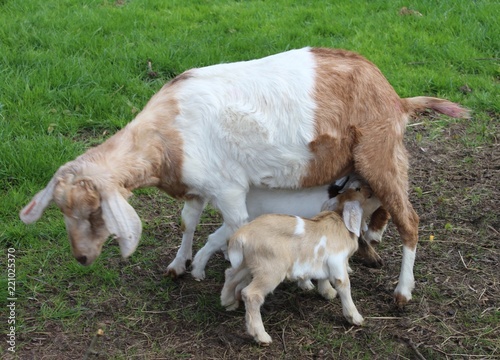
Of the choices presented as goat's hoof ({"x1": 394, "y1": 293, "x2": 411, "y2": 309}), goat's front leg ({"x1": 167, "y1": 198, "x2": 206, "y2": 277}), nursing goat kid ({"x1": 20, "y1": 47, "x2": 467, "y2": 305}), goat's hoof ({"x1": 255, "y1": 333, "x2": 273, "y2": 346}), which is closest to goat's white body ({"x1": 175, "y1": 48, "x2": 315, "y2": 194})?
nursing goat kid ({"x1": 20, "y1": 47, "x2": 467, "y2": 305})

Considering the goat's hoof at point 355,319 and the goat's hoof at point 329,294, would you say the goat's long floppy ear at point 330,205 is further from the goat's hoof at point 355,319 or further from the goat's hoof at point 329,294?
the goat's hoof at point 355,319

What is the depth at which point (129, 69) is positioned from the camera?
21.9 ft

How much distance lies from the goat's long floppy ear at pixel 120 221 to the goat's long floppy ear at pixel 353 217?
4.07ft

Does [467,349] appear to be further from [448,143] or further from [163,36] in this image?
[163,36]

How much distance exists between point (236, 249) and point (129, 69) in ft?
10.5

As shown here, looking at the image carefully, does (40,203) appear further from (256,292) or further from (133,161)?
(256,292)

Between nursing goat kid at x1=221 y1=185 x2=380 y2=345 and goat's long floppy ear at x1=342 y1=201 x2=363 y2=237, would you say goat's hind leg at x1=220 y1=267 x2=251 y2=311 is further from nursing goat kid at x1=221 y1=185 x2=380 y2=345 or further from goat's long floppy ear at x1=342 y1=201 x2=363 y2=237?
goat's long floppy ear at x1=342 y1=201 x2=363 y2=237

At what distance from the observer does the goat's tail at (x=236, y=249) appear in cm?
395


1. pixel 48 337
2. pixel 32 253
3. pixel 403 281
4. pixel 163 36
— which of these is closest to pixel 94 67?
pixel 163 36

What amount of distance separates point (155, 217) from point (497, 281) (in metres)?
2.36

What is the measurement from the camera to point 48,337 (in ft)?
13.6

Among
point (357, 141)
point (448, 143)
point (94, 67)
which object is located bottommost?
point (448, 143)

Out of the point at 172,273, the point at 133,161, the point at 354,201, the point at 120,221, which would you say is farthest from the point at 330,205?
the point at 120,221

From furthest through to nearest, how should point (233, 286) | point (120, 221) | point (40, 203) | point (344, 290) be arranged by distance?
point (233, 286)
point (344, 290)
point (40, 203)
point (120, 221)
